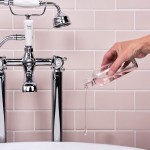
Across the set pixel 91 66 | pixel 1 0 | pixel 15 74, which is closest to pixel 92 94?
pixel 91 66

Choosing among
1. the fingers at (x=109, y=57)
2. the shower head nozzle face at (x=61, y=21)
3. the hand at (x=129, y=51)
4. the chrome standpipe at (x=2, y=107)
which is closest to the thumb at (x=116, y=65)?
the hand at (x=129, y=51)

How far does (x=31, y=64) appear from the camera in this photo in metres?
1.20

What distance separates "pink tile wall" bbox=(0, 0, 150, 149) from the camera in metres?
1.33

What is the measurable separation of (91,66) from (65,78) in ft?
0.31

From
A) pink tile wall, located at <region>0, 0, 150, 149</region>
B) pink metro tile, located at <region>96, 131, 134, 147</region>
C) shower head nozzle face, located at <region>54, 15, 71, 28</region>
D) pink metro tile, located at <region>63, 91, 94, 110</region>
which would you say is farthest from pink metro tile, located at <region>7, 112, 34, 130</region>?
shower head nozzle face, located at <region>54, 15, 71, 28</region>

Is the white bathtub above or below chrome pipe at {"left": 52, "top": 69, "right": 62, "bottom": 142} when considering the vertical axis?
below

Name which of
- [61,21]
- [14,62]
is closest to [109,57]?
[61,21]

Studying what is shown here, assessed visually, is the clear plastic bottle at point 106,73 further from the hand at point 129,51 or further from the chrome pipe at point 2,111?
the chrome pipe at point 2,111

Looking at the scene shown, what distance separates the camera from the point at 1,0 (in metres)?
1.18

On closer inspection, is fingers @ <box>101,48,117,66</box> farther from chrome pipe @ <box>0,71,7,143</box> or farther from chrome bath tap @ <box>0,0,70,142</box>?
chrome pipe @ <box>0,71,7,143</box>

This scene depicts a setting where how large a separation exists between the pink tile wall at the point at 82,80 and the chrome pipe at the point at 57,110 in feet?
0.40

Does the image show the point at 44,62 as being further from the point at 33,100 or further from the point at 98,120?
the point at 98,120

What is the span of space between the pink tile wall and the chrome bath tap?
0.12 metres

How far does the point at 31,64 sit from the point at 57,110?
16cm
